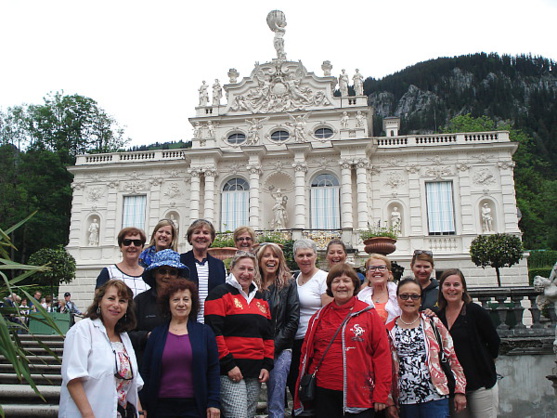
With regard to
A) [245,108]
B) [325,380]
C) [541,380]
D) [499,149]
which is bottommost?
[541,380]

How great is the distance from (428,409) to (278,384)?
1.39m

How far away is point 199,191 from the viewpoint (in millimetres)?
24359

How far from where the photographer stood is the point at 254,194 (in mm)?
23938

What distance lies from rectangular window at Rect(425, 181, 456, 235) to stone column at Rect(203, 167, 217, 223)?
994 centimetres

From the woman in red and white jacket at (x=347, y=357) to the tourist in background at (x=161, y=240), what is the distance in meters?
2.13

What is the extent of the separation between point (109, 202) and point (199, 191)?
4827 millimetres

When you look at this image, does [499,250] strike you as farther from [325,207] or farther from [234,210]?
[234,210]

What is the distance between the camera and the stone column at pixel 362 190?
74.6ft

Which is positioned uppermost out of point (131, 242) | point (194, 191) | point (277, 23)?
point (277, 23)

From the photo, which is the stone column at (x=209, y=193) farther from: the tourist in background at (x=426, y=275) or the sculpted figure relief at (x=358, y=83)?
the tourist in background at (x=426, y=275)

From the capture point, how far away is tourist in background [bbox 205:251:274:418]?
4488 millimetres

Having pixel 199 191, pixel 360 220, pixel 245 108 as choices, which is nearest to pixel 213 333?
pixel 360 220

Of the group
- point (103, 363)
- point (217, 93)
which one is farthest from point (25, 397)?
point (217, 93)

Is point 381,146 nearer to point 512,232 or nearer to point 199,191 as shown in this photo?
point 512,232
